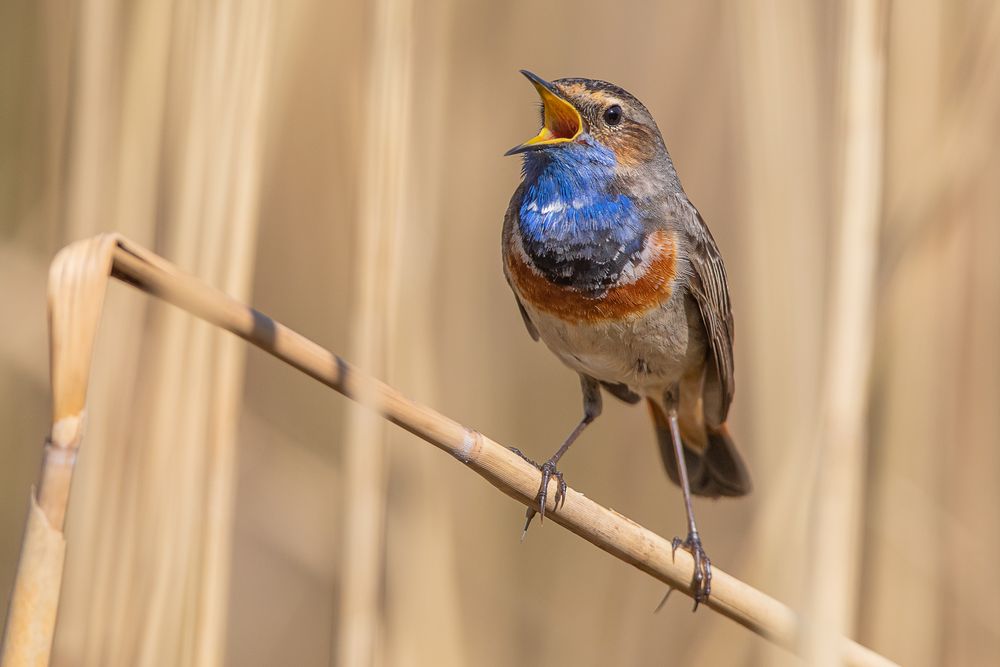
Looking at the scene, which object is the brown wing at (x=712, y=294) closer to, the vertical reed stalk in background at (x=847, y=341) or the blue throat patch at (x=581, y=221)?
the blue throat patch at (x=581, y=221)

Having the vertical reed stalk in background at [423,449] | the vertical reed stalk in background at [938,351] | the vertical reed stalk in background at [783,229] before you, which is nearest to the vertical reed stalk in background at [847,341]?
the vertical reed stalk in background at [783,229]

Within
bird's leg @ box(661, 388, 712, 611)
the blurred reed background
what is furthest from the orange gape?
bird's leg @ box(661, 388, 712, 611)

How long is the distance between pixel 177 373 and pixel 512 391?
1.79 meters

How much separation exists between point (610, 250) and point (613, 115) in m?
0.41

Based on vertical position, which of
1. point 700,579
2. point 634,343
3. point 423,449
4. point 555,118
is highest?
point 555,118

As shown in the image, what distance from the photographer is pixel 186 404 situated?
2.34 metres

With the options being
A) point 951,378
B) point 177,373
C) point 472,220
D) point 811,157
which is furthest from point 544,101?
point 951,378

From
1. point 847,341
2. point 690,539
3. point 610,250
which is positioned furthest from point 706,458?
point 847,341

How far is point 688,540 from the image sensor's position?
3031mm

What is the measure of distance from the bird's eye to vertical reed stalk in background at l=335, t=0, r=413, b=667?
0.90m

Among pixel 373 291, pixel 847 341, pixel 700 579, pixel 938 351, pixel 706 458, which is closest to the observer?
pixel 847 341

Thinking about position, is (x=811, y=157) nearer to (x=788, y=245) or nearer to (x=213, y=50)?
(x=788, y=245)

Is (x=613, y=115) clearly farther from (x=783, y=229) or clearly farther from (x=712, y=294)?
(x=783, y=229)

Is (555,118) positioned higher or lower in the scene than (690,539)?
higher
